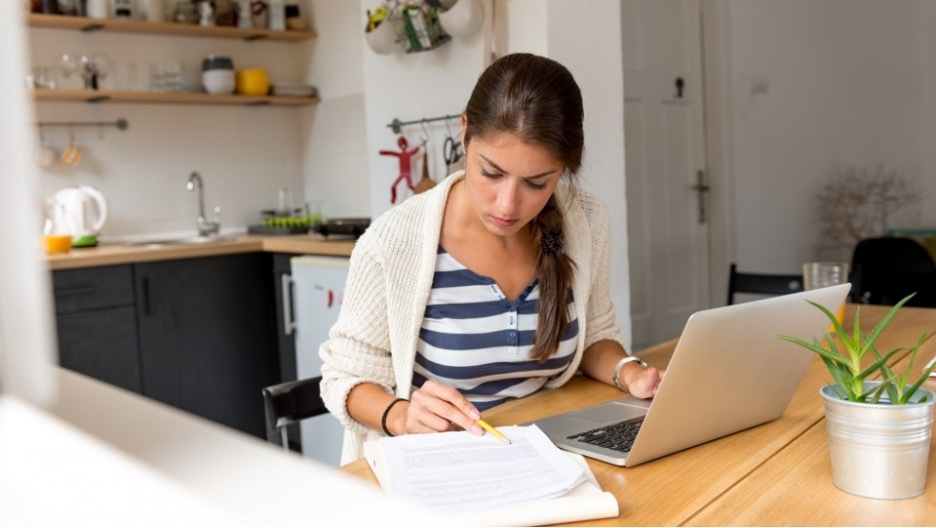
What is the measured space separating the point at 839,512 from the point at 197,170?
3.46 metres

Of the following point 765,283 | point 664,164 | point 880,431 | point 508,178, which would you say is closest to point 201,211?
point 664,164

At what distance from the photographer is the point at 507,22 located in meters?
2.71

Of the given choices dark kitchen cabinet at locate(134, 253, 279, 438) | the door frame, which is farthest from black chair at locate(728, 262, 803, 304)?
the door frame

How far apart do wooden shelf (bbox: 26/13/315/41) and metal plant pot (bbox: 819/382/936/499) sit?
10.4ft

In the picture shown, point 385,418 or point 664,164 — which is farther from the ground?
point 664,164

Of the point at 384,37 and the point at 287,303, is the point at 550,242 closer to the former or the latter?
the point at 384,37

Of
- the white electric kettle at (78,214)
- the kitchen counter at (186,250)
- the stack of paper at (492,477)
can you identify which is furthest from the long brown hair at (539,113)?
the white electric kettle at (78,214)

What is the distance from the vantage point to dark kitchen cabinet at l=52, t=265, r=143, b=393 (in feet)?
9.66

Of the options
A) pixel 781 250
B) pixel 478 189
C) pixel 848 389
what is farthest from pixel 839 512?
pixel 781 250

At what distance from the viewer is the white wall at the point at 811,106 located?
4.86 meters

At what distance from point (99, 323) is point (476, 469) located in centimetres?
236

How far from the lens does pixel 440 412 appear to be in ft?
3.84

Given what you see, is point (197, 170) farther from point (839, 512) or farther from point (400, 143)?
point (839, 512)

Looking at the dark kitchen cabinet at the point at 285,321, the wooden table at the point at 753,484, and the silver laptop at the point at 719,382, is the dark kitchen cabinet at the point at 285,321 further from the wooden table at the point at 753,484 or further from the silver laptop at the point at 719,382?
the silver laptop at the point at 719,382
